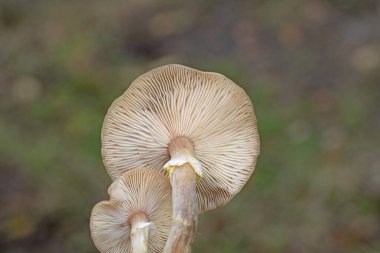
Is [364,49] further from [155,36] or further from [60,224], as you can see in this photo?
[60,224]

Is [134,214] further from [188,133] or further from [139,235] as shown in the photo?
[188,133]

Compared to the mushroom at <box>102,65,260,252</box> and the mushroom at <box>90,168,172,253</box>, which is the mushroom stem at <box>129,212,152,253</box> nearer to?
the mushroom at <box>90,168,172,253</box>

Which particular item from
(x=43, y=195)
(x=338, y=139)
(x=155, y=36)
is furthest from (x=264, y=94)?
(x=43, y=195)

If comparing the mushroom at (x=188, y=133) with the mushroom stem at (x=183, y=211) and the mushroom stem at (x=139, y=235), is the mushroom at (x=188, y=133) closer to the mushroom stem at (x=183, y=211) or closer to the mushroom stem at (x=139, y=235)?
the mushroom stem at (x=183, y=211)

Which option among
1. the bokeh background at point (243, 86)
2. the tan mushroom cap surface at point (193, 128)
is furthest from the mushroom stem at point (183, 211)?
the bokeh background at point (243, 86)

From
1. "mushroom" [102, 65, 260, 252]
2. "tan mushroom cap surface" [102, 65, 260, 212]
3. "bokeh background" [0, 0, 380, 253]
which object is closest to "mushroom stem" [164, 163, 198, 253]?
"mushroom" [102, 65, 260, 252]

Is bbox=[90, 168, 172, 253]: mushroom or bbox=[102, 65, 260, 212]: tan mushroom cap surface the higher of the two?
bbox=[102, 65, 260, 212]: tan mushroom cap surface

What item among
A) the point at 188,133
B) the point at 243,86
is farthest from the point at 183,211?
the point at 243,86
